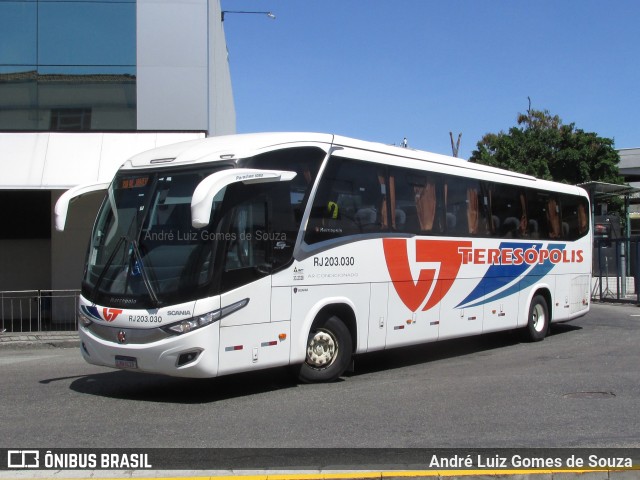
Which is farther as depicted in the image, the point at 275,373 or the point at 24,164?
the point at 24,164

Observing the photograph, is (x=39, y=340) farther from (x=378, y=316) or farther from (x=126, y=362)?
(x=378, y=316)

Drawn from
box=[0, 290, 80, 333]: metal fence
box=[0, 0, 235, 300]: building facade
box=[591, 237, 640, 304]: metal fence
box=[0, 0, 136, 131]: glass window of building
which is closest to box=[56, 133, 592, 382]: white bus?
Answer: box=[0, 290, 80, 333]: metal fence

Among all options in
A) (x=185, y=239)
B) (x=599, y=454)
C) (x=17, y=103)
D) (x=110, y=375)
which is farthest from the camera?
(x=17, y=103)

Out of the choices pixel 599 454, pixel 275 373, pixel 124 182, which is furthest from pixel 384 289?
→ pixel 599 454

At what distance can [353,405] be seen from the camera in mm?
8672

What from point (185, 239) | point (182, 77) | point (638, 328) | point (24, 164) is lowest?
point (638, 328)

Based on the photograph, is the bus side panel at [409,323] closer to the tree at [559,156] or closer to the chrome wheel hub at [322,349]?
the chrome wheel hub at [322,349]

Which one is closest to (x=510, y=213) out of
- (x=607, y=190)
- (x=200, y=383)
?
(x=200, y=383)

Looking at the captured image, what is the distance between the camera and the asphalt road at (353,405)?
280 inches

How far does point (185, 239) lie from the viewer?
8.61 meters

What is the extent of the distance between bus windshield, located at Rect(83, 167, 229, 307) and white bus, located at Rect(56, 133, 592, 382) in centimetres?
2

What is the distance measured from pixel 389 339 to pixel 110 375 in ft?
14.3

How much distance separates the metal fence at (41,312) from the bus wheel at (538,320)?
34.1 feet

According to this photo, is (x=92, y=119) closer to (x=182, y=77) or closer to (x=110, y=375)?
(x=182, y=77)
